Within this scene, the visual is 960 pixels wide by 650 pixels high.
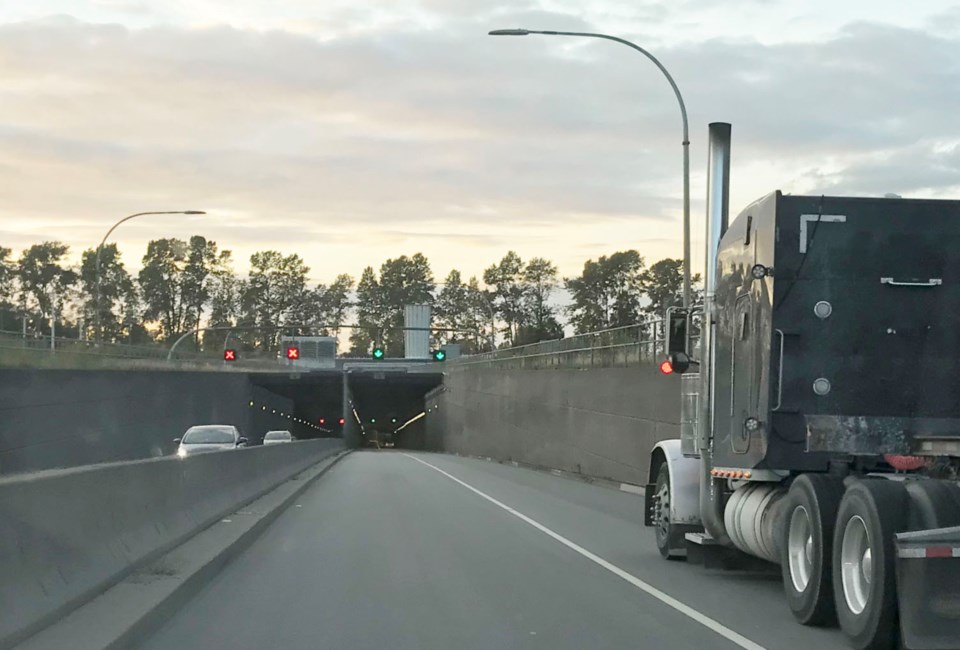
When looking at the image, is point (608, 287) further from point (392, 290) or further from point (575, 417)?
point (575, 417)

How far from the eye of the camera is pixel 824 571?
959cm

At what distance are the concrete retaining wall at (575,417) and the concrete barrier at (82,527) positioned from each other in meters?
15.2

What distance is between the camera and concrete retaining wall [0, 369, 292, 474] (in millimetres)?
32844

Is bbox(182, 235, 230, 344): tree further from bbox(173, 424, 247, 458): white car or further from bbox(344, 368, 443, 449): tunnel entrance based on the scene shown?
bbox(173, 424, 247, 458): white car

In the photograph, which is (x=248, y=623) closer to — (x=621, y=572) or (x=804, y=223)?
(x=621, y=572)

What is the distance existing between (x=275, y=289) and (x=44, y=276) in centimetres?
3560

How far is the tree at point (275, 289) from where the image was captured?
583ft

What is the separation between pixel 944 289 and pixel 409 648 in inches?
219

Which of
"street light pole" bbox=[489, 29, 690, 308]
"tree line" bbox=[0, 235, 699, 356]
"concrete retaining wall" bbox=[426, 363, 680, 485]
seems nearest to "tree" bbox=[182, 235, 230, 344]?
"tree line" bbox=[0, 235, 699, 356]

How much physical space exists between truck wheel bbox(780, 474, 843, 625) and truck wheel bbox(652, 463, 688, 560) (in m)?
3.87

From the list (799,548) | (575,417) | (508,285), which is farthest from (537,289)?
(799,548)

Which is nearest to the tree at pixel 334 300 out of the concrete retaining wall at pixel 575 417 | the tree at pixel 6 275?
the tree at pixel 6 275

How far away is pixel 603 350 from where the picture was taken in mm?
36969

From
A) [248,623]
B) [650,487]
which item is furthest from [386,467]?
[248,623]
